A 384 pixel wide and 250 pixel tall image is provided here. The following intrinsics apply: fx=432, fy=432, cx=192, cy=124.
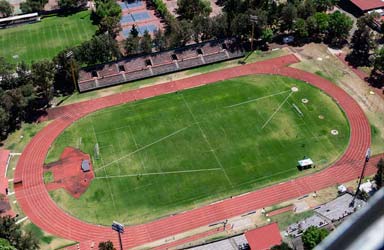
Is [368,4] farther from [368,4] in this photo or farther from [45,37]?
[45,37]

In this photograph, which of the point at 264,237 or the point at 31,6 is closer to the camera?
the point at 264,237

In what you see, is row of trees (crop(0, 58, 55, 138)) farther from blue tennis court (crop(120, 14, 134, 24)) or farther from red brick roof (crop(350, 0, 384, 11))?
red brick roof (crop(350, 0, 384, 11))

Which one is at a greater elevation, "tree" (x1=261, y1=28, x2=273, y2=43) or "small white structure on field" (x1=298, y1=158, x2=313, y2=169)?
"tree" (x1=261, y1=28, x2=273, y2=43)

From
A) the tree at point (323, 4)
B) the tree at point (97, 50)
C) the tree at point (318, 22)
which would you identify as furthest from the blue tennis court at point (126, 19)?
the tree at point (323, 4)

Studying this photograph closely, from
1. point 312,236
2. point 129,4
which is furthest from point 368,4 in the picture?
point 312,236

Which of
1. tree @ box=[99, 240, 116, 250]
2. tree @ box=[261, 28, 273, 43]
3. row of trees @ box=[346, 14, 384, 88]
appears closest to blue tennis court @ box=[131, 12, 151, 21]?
tree @ box=[261, 28, 273, 43]

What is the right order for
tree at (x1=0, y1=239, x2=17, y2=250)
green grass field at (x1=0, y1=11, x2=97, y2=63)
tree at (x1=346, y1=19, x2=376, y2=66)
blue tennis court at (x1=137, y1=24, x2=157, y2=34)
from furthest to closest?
blue tennis court at (x1=137, y1=24, x2=157, y2=34) → green grass field at (x1=0, y1=11, x2=97, y2=63) → tree at (x1=346, y1=19, x2=376, y2=66) → tree at (x1=0, y1=239, x2=17, y2=250)
